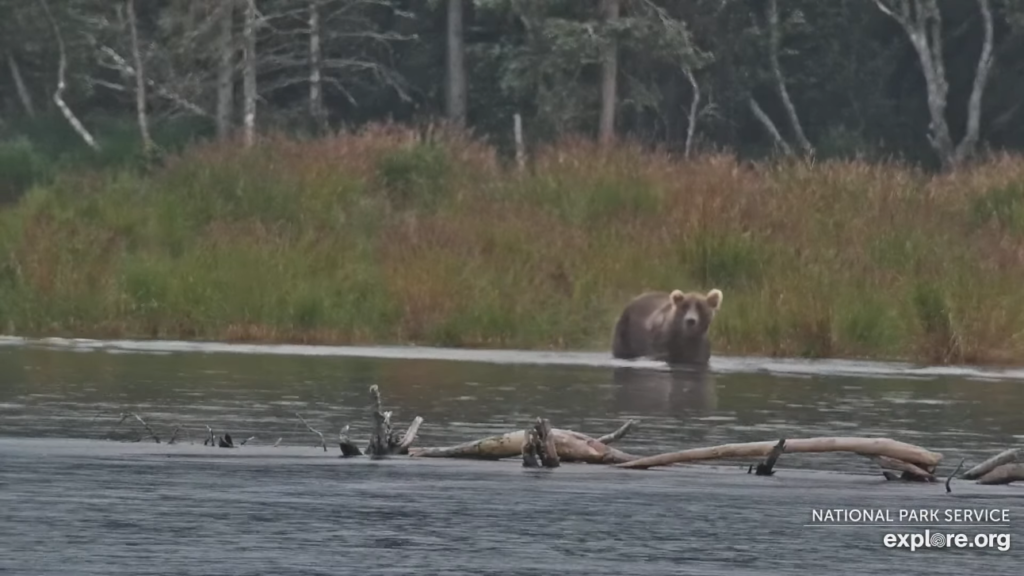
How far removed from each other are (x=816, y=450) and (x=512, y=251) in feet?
43.5

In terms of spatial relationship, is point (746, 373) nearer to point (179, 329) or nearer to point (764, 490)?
point (179, 329)

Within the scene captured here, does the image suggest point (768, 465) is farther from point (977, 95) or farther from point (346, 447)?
point (977, 95)

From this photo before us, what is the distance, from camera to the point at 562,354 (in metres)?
21.4

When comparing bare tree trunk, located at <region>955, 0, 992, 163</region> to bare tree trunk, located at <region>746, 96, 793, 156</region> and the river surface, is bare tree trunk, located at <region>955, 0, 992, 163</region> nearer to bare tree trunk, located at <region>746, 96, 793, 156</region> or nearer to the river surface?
bare tree trunk, located at <region>746, 96, 793, 156</region>

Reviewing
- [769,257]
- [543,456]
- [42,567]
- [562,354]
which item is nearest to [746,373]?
[562,354]

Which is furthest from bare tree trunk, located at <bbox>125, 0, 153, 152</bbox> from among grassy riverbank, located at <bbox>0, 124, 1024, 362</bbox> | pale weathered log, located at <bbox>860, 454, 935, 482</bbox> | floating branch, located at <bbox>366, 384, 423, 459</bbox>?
pale weathered log, located at <bbox>860, 454, 935, 482</bbox>

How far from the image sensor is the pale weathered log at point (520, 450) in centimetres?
1229

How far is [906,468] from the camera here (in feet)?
39.0

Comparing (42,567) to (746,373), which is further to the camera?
(746,373)

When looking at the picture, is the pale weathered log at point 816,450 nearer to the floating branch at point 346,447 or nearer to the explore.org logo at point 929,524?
the explore.org logo at point 929,524

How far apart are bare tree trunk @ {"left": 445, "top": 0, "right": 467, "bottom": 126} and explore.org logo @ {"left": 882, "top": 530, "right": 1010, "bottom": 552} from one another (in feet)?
110

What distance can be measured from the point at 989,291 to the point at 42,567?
13278mm

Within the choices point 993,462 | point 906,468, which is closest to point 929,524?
point 993,462

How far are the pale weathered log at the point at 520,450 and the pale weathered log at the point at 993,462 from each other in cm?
171
